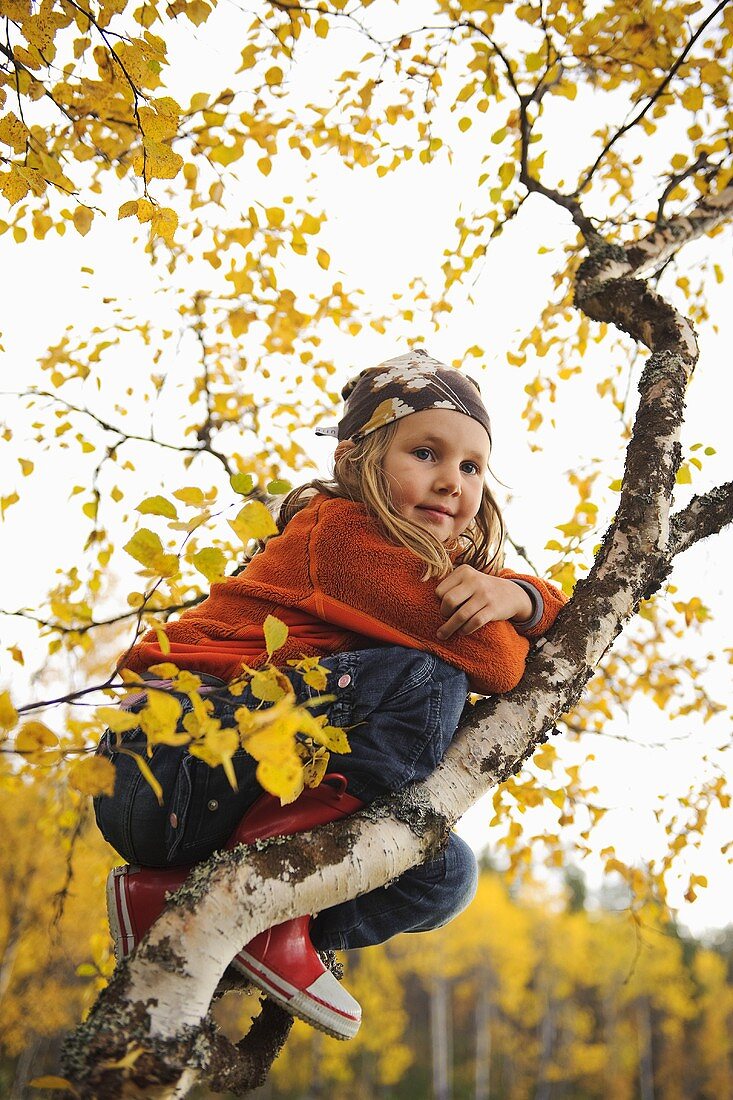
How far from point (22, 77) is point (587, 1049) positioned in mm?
28468

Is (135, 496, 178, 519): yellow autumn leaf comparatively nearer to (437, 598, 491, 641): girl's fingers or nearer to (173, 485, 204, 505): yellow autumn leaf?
(173, 485, 204, 505): yellow autumn leaf

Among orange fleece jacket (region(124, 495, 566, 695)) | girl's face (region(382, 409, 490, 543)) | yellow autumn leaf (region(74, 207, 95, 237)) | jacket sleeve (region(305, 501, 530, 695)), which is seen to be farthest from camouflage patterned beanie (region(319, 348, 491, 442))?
yellow autumn leaf (region(74, 207, 95, 237))

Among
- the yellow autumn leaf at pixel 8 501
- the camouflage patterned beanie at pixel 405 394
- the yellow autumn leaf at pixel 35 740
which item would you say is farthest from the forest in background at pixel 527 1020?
the yellow autumn leaf at pixel 35 740

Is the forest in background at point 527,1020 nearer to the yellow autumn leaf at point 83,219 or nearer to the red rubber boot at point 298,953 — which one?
the red rubber boot at point 298,953

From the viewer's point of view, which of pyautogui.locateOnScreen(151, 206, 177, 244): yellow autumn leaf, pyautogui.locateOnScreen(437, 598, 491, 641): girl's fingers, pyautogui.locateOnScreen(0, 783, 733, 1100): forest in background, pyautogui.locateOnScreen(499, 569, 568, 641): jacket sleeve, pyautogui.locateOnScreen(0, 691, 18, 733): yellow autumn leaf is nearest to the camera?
pyautogui.locateOnScreen(0, 691, 18, 733): yellow autumn leaf

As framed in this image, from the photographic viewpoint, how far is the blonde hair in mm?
1878

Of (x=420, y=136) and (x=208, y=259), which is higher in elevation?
(x=420, y=136)

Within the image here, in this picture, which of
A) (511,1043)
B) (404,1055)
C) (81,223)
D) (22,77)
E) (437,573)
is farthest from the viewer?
(511,1043)

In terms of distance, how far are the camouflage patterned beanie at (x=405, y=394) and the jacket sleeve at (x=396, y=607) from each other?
0.52 m

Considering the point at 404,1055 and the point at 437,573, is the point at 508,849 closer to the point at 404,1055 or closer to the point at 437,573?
the point at 437,573

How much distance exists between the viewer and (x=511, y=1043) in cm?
2509

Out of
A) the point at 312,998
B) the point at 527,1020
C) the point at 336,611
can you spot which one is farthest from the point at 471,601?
the point at 527,1020

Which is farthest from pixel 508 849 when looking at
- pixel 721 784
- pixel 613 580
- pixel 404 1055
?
pixel 404 1055

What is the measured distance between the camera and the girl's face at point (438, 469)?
6.73ft
